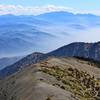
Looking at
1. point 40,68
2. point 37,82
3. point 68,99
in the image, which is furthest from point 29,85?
point 40,68

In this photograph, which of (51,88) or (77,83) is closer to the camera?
(51,88)

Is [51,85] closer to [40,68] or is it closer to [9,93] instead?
[9,93]

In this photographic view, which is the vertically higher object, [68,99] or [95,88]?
[68,99]

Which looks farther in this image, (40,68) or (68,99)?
(40,68)

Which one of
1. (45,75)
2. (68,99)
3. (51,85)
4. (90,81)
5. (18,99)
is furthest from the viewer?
(90,81)

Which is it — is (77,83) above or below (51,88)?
below

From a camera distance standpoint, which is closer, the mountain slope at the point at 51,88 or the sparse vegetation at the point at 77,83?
the mountain slope at the point at 51,88

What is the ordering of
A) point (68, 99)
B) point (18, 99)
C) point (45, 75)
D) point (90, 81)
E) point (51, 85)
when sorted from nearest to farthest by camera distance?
point (68, 99) → point (18, 99) → point (51, 85) → point (45, 75) → point (90, 81)

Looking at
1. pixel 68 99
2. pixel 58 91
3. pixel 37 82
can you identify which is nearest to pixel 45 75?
pixel 37 82

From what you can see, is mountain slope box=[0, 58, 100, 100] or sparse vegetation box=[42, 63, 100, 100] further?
sparse vegetation box=[42, 63, 100, 100]
